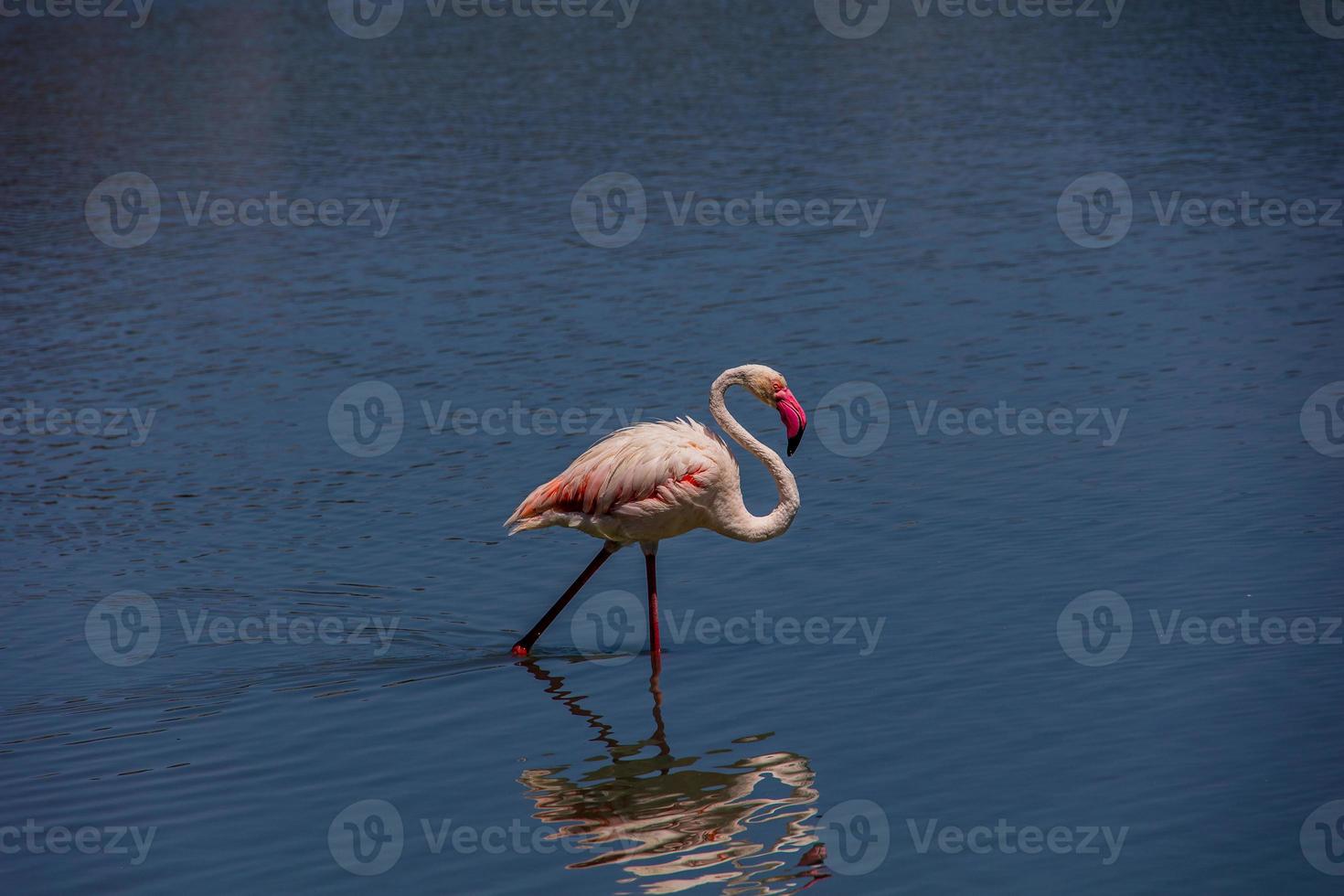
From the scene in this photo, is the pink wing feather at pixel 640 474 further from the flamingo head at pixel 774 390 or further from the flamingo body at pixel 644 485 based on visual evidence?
the flamingo head at pixel 774 390

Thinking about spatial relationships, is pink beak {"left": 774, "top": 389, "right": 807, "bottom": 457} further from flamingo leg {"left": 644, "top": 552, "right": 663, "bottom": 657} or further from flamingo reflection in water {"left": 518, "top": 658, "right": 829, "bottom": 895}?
flamingo reflection in water {"left": 518, "top": 658, "right": 829, "bottom": 895}

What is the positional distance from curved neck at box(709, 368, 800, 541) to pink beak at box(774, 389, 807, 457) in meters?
0.30

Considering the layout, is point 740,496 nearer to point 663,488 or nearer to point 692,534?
point 663,488

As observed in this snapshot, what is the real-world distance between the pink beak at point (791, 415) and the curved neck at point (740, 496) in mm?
305

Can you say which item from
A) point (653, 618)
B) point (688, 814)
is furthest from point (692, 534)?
point (688, 814)

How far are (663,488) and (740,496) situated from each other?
0.58 meters

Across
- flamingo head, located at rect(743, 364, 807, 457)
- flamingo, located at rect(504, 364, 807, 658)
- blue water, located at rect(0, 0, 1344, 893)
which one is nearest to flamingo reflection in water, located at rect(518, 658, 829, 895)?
blue water, located at rect(0, 0, 1344, 893)

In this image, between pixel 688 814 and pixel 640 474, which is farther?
pixel 640 474

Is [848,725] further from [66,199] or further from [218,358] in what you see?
[66,199]

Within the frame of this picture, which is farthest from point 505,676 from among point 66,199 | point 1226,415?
point 66,199

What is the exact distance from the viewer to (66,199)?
28375 millimetres

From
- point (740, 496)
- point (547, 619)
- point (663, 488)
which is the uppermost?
point (663, 488)

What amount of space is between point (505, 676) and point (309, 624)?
1884mm

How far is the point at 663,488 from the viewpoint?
10.6m
